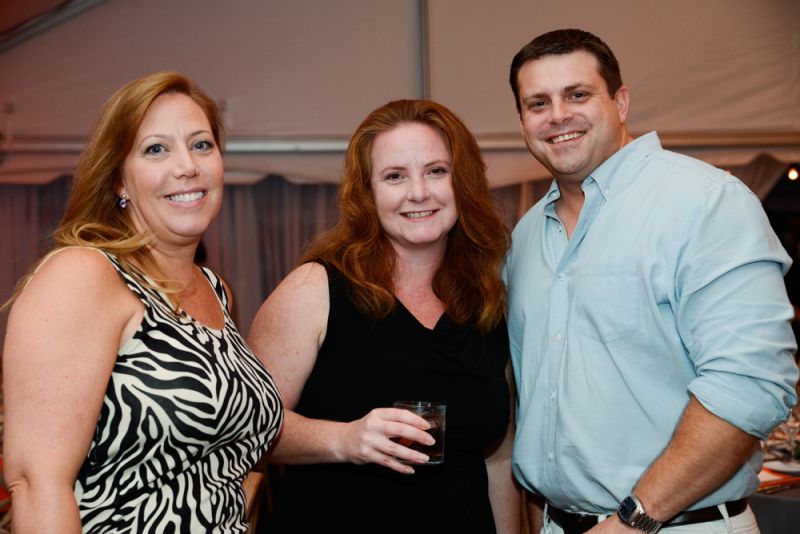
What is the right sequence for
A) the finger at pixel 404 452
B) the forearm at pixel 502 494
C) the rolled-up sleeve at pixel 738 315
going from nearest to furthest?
the rolled-up sleeve at pixel 738 315
the finger at pixel 404 452
the forearm at pixel 502 494

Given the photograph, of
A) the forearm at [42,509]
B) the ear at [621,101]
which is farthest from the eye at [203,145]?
the ear at [621,101]

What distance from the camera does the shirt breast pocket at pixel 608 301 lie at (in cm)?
193

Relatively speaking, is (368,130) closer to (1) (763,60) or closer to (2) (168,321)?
(2) (168,321)

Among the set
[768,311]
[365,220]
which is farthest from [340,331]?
[768,311]

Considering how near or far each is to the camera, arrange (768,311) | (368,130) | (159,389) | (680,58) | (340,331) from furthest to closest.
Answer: (680,58)
(368,130)
(340,331)
(768,311)
(159,389)

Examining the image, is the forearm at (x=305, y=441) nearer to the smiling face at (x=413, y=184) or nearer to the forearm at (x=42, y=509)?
the smiling face at (x=413, y=184)

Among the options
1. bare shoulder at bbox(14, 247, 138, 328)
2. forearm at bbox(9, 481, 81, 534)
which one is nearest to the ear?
bare shoulder at bbox(14, 247, 138, 328)

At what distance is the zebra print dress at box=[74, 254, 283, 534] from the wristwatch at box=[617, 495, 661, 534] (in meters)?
0.86

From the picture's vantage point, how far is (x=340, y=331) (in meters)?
2.19

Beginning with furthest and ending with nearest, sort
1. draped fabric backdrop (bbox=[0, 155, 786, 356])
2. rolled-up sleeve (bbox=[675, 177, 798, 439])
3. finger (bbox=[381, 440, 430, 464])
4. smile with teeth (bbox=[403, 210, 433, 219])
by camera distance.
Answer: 1. draped fabric backdrop (bbox=[0, 155, 786, 356])
2. smile with teeth (bbox=[403, 210, 433, 219])
3. finger (bbox=[381, 440, 430, 464])
4. rolled-up sleeve (bbox=[675, 177, 798, 439])

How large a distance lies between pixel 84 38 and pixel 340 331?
430cm

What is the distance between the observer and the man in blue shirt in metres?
1.76

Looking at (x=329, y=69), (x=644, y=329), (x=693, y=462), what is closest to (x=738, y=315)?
(x=644, y=329)

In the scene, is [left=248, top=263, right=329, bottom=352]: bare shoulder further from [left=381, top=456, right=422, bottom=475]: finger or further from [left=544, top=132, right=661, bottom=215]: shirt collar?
[left=544, top=132, right=661, bottom=215]: shirt collar
